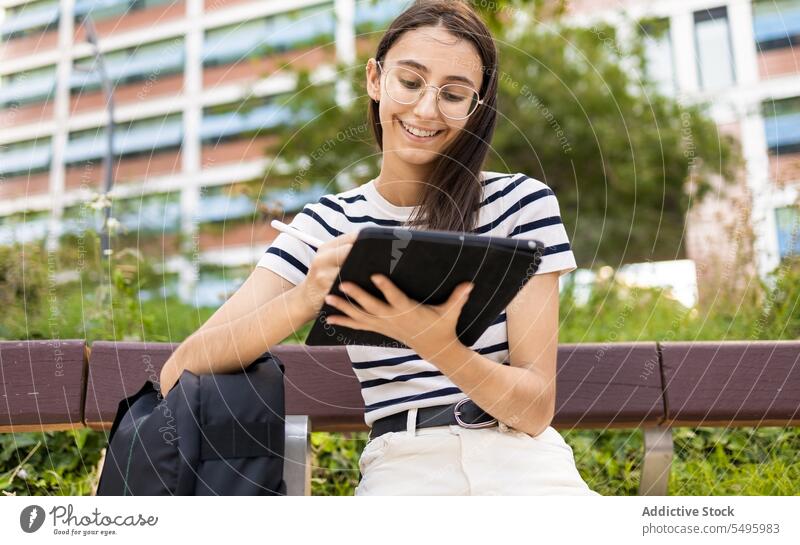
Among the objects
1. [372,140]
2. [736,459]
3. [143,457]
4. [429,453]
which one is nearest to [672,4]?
[736,459]

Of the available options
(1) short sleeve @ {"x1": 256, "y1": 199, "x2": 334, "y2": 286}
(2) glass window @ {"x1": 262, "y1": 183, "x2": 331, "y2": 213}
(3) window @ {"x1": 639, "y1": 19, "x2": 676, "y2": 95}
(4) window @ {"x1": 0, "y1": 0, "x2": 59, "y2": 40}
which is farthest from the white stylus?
(3) window @ {"x1": 639, "y1": 19, "x2": 676, "y2": 95}

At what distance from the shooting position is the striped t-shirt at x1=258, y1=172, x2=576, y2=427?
130 cm

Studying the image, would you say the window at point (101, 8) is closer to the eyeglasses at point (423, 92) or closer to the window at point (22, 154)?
the window at point (22, 154)

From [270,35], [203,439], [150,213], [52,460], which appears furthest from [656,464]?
[150,213]

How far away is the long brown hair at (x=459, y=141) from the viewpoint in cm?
134

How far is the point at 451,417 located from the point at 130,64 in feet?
3.87

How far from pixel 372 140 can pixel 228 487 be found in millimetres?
707

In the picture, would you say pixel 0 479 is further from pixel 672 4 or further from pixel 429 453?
pixel 672 4

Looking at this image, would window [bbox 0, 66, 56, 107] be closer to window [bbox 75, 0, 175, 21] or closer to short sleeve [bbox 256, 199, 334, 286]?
window [bbox 75, 0, 175, 21]

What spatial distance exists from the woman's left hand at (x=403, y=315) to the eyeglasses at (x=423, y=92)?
1.19 feet

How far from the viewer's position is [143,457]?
3.62 feet

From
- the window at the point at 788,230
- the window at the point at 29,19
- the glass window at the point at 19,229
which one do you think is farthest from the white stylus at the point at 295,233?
the window at the point at 788,230

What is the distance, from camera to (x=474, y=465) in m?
1.22
